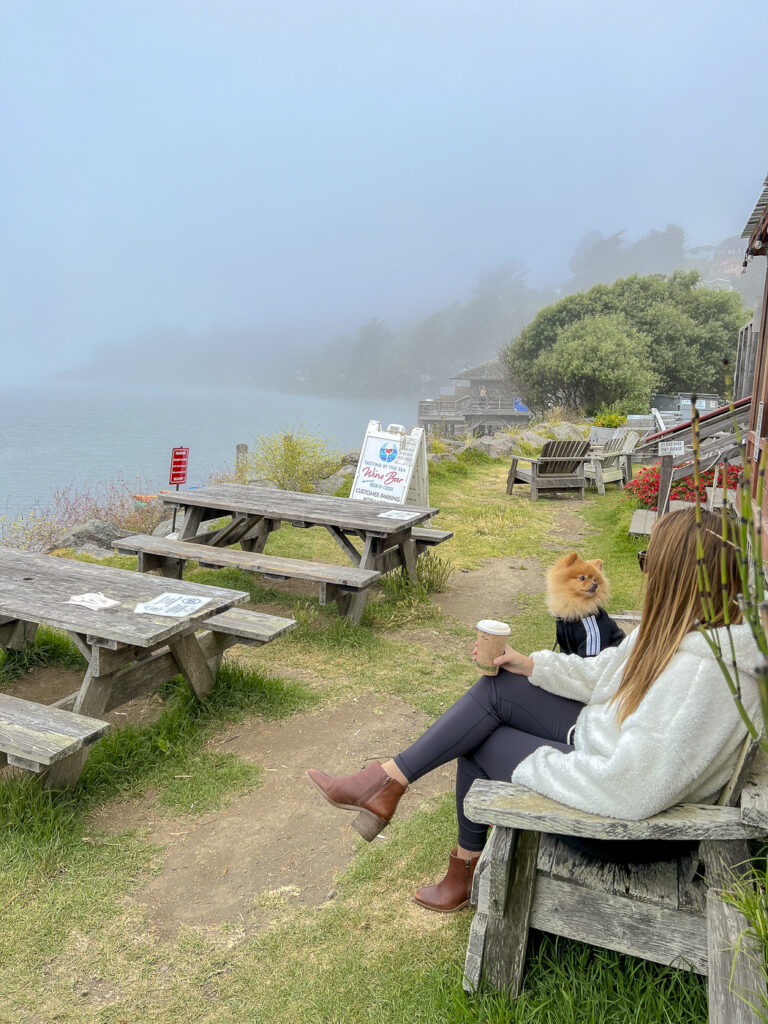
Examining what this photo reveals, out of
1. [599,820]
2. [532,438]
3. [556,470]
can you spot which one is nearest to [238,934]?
[599,820]

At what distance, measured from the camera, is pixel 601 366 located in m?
31.8

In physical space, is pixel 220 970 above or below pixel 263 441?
below

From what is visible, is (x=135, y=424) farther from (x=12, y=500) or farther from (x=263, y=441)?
(x=263, y=441)

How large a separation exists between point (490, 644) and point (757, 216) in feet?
21.4

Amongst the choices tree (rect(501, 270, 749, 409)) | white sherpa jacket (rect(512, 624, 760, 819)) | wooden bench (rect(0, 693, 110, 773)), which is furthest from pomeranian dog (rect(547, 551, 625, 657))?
tree (rect(501, 270, 749, 409))

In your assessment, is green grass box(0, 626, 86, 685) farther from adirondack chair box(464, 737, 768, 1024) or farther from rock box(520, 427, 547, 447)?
rock box(520, 427, 547, 447)

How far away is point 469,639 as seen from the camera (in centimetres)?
550

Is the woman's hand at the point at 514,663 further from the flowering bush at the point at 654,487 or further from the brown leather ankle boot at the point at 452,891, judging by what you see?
the flowering bush at the point at 654,487

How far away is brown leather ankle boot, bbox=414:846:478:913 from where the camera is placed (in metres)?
2.52

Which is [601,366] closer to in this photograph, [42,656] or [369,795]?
[42,656]

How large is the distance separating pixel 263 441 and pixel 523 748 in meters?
10.0

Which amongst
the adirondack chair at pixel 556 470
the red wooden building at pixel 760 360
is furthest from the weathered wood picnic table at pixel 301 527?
the adirondack chair at pixel 556 470

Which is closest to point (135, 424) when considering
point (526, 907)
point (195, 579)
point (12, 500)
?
point (12, 500)

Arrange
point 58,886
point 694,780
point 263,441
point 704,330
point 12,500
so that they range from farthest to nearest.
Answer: point 704,330
point 12,500
point 263,441
point 58,886
point 694,780
